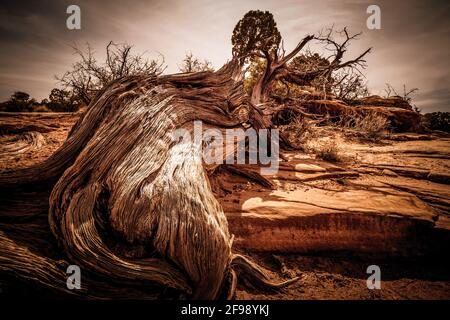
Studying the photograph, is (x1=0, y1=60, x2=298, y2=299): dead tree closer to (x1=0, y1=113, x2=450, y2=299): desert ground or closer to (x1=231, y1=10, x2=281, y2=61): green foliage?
(x1=0, y1=113, x2=450, y2=299): desert ground

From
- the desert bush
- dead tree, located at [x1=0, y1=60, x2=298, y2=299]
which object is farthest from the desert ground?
the desert bush

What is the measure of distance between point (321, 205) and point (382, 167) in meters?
2.24

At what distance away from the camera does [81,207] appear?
179cm

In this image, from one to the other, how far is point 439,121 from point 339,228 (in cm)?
1221

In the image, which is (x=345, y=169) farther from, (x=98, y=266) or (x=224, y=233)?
(x=98, y=266)

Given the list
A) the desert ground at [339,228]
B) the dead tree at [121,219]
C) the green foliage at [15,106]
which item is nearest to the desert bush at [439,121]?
the desert ground at [339,228]

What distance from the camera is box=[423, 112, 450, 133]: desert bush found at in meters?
9.82

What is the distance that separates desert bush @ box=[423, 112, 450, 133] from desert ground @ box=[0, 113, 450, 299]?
904cm

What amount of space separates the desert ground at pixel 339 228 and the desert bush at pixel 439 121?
904 centimetres

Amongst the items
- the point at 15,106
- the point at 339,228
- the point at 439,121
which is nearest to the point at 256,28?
the point at 439,121

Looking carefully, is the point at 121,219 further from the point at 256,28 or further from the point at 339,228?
the point at 256,28

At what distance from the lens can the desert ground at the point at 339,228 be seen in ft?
6.91
